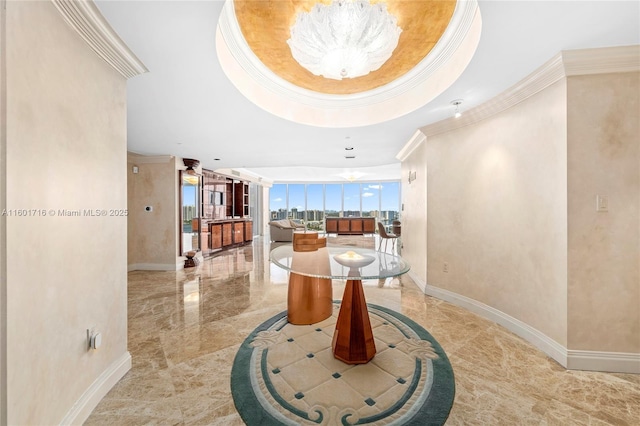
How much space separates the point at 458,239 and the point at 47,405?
142 inches

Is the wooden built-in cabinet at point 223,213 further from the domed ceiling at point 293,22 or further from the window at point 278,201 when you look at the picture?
the domed ceiling at point 293,22

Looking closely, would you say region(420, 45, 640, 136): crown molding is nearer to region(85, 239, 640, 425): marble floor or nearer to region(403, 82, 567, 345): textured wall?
region(403, 82, 567, 345): textured wall

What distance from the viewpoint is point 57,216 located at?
48.0 inches

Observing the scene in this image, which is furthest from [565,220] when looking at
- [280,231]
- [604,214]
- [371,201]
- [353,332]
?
[371,201]

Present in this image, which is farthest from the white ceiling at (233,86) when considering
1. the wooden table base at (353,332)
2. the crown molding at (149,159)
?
the wooden table base at (353,332)

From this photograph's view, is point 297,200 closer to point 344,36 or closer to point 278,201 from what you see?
point 278,201

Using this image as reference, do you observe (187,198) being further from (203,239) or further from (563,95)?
(563,95)

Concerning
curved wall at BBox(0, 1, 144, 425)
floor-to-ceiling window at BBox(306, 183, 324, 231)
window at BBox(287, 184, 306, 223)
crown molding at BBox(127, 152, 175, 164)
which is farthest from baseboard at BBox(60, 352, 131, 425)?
floor-to-ceiling window at BBox(306, 183, 324, 231)

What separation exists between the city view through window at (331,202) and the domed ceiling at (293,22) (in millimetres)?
9237

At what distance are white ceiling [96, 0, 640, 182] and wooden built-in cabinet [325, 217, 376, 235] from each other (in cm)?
715

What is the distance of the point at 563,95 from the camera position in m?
1.87

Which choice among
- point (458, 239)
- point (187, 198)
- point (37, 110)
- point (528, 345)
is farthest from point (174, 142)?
point (528, 345)

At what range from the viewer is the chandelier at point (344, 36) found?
4.95ft

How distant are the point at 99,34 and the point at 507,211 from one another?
11.6ft
